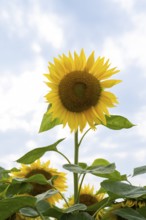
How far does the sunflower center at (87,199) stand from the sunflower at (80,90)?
340 mm

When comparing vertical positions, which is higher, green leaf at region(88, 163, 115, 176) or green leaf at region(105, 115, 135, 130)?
green leaf at region(105, 115, 135, 130)

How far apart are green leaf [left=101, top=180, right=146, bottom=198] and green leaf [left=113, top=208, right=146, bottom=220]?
0.06 metres

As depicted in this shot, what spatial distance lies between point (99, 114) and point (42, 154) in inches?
11.8

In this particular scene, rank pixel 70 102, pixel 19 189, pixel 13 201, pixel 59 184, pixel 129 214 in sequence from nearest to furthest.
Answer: pixel 13 201 < pixel 129 214 < pixel 19 189 < pixel 70 102 < pixel 59 184

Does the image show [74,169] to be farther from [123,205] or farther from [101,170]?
[123,205]

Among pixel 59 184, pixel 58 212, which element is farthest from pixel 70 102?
pixel 58 212

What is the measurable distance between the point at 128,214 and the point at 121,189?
0.08 meters

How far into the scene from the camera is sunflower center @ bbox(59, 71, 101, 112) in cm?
166

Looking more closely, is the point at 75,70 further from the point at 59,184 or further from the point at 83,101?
the point at 59,184

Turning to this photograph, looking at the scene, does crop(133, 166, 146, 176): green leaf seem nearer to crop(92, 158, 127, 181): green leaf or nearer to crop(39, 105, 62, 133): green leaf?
crop(92, 158, 127, 181): green leaf

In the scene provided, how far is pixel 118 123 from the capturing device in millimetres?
1586

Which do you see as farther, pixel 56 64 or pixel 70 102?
pixel 70 102

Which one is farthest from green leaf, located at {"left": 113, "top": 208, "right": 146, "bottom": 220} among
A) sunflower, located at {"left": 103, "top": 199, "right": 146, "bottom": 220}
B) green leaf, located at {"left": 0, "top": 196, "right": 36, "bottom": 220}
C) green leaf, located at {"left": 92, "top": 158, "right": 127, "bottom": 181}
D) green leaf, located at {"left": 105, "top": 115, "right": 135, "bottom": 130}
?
green leaf, located at {"left": 105, "top": 115, "right": 135, "bottom": 130}

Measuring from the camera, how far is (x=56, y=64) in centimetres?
159
